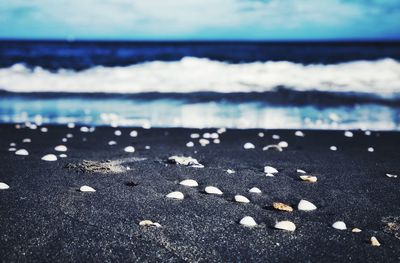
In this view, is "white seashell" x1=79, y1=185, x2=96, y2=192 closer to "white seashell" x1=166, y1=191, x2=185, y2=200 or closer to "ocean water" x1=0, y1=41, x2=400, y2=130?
"white seashell" x1=166, y1=191, x2=185, y2=200

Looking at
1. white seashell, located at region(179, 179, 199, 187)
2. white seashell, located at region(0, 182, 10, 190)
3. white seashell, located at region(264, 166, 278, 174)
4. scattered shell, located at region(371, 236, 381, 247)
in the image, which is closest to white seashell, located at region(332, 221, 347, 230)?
scattered shell, located at region(371, 236, 381, 247)

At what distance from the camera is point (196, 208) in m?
2.93

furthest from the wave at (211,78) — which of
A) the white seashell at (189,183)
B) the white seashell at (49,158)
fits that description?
the white seashell at (189,183)

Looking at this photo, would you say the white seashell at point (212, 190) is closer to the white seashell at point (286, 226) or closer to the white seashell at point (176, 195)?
the white seashell at point (176, 195)

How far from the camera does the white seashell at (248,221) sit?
262 centimetres

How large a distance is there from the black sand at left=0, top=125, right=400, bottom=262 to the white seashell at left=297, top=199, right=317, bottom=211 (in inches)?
2.3

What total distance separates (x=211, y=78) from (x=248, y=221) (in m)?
13.3

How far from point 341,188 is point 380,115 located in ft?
18.6

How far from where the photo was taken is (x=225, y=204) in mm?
3053

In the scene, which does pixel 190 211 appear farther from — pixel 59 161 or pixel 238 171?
pixel 59 161

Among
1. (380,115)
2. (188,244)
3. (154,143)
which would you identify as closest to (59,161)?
(154,143)

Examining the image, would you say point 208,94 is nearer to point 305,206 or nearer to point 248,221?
point 305,206

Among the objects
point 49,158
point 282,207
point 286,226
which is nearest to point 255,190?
point 282,207

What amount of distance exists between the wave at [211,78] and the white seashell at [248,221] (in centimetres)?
976
